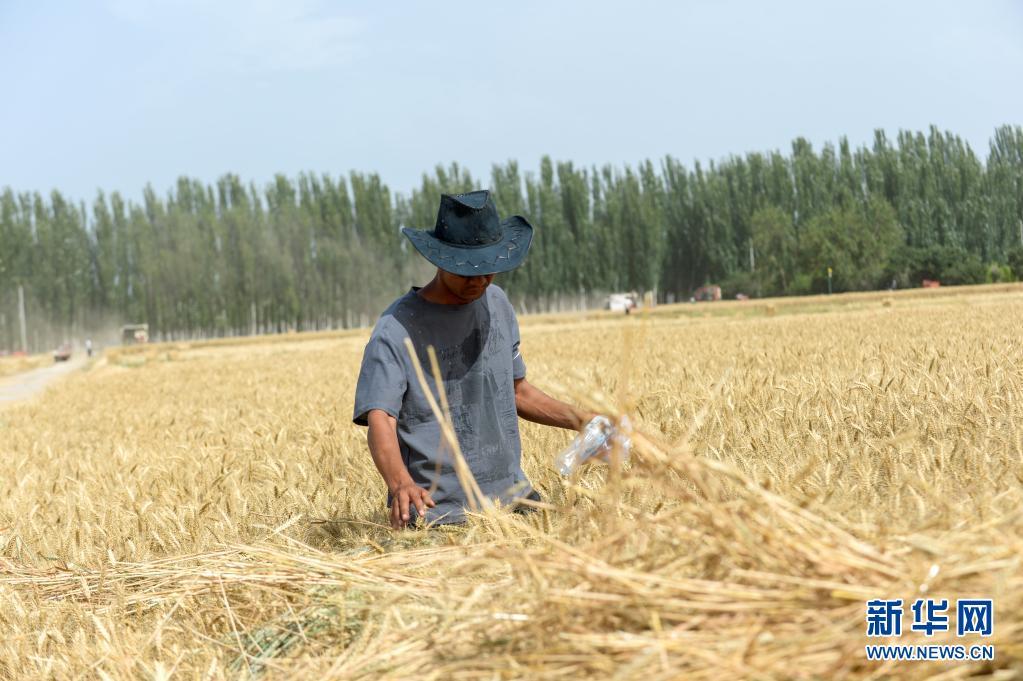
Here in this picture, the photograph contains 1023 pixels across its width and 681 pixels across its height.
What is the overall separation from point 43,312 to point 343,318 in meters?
16.2

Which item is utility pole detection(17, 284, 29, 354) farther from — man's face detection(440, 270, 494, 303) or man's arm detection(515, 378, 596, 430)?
man's face detection(440, 270, 494, 303)

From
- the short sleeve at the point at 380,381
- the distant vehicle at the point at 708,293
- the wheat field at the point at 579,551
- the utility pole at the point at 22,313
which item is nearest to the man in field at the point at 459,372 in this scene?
the short sleeve at the point at 380,381

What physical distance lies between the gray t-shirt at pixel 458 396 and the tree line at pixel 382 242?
4911 cm

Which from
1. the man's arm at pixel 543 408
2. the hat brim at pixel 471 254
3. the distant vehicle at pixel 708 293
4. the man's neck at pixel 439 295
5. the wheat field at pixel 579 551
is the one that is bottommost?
the wheat field at pixel 579 551

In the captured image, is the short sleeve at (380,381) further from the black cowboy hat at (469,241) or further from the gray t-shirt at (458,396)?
the black cowboy hat at (469,241)

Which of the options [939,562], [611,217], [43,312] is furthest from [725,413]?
[43,312]

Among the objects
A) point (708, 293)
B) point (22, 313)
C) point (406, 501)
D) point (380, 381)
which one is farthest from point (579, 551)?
point (22, 313)

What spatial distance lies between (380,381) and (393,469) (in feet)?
1.06

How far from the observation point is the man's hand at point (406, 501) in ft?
8.77

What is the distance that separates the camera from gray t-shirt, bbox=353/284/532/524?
10.5ft

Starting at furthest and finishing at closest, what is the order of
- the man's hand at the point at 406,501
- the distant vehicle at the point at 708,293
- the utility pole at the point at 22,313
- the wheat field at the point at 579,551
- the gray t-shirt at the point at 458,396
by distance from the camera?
1. the utility pole at the point at 22,313
2. the distant vehicle at the point at 708,293
3. the gray t-shirt at the point at 458,396
4. the man's hand at the point at 406,501
5. the wheat field at the point at 579,551

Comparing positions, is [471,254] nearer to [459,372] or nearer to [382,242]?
[459,372]

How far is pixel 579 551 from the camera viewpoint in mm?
1489

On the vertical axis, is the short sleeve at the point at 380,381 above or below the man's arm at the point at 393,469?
above
